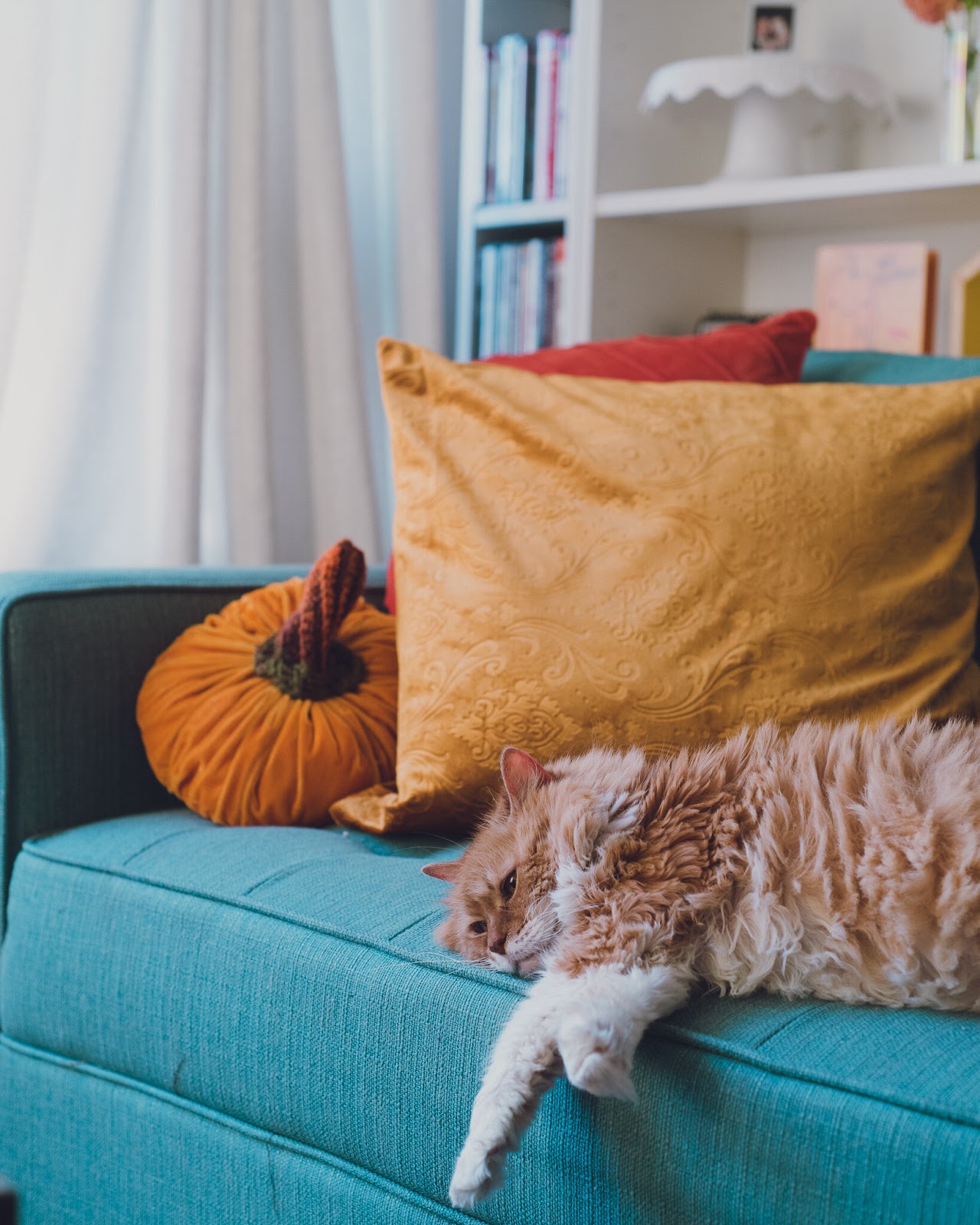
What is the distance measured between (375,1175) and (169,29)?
5.66ft

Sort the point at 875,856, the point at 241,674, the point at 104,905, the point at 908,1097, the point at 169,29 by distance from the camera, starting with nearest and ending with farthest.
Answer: the point at 908,1097 → the point at 875,856 → the point at 104,905 → the point at 241,674 → the point at 169,29

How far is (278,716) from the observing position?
4.43 feet

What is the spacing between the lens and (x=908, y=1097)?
0.77 m

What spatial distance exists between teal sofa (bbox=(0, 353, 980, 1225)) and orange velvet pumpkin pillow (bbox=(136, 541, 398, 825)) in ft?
0.20

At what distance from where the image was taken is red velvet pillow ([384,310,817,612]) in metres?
1.60

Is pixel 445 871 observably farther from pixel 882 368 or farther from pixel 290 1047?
pixel 882 368

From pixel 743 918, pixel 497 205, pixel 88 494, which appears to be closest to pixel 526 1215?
pixel 743 918

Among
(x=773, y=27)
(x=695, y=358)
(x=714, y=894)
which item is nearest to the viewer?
(x=714, y=894)

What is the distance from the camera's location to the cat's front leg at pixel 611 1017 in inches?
30.4

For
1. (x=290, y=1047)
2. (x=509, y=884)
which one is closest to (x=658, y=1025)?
(x=509, y=884)

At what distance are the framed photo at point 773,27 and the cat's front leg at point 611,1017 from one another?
202 cm

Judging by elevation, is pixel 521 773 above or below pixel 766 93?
below

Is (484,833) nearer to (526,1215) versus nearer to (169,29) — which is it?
(526,1215)

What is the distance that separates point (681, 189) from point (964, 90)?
495 millimetres
